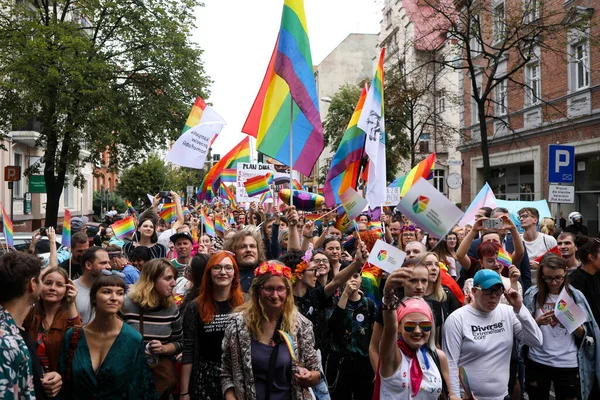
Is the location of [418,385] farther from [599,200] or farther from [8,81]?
[8,81]

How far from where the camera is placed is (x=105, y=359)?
3869 millimetres

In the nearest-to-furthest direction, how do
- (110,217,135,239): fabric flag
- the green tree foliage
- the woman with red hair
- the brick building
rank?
the woman with red hair, (110,217,135,239): fabric flag, the brick building, the green tree foliage

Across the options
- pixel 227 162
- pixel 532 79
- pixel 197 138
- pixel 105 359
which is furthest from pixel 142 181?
pixel 105 359

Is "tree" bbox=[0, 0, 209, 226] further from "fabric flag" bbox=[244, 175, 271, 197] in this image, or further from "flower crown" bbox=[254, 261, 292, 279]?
"flower crown" bbox=[254, 261, 292, 279]

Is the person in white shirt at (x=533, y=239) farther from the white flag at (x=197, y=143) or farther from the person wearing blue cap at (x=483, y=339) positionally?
the white flag at (x=197, y=143)

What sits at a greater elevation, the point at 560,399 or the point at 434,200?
the point at 434,200

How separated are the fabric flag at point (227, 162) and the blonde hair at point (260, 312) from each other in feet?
40.6

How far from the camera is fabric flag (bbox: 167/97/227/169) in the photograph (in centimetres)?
1077

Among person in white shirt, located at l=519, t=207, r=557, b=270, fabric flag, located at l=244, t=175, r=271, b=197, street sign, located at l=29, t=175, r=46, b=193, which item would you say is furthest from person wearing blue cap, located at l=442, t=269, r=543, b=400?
street sign, located at l=29, t=175, r=46, b=193

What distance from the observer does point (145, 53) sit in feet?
78.1

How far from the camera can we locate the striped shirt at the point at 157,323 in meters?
4.60

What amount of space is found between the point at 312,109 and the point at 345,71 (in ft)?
204

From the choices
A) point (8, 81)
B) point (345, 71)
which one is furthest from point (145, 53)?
point (345, 71)

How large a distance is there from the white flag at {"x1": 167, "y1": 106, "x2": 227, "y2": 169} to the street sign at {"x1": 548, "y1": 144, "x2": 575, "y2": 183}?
19.1 feet
